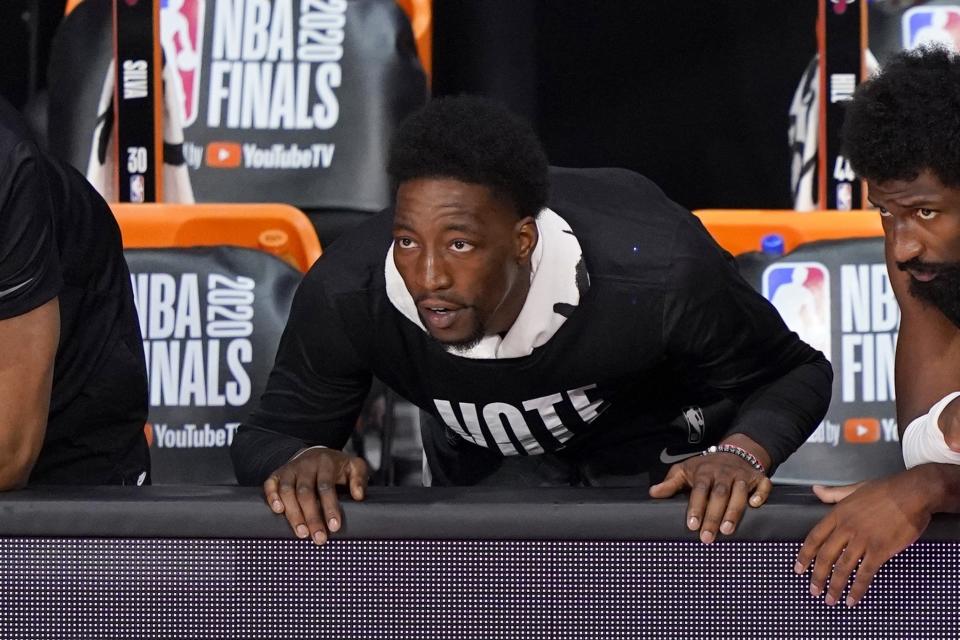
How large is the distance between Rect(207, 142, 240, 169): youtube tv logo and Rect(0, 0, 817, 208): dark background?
0.51 meters

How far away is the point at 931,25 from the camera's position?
327 cm

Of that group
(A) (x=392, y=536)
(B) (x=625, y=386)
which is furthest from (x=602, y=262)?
(A) (x=392, y=536)

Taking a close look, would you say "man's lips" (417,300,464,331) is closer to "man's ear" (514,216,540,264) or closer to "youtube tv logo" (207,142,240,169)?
"man's ear" (514,216,540,264)

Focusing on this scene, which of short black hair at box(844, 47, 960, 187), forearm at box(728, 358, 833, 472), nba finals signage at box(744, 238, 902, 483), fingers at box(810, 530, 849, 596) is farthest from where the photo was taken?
nba finals signage at box(744, 238, 902, 483)

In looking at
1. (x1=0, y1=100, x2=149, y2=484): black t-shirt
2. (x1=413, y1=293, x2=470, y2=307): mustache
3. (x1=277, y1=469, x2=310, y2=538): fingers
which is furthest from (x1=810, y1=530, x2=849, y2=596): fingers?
(x1=0, y1=100, x2=149, y2=484): black t-shirt

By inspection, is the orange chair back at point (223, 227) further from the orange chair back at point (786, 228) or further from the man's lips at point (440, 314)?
the man's lips at point (440, 314)

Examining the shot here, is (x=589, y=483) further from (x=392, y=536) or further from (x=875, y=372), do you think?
(x=875, y=372)

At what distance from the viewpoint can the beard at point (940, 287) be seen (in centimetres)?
179

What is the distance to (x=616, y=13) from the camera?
3412 millimetres

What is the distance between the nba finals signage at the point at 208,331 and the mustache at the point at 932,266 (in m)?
1.70

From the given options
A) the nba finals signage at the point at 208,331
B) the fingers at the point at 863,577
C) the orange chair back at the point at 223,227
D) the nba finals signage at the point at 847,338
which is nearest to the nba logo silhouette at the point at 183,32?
the orange chair back at the point at 223,227

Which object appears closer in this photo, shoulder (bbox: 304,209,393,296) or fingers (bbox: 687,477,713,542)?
fingers (bbox: 687,477,713,542)

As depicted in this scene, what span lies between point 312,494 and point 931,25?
2364 mm

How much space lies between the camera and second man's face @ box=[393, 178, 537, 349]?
1.81 metres
